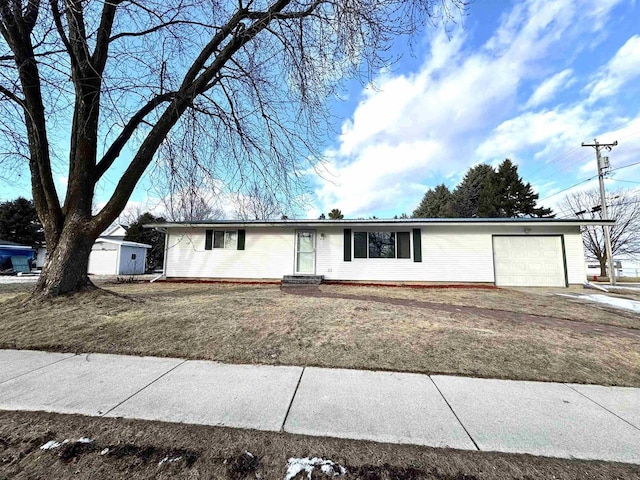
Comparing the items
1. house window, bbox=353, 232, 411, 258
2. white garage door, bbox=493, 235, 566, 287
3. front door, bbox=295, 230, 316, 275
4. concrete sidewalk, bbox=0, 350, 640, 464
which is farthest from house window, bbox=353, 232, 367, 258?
concrete sidewalk, bbox=0, 350, 640, 464

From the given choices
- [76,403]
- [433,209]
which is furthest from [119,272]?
[433,209]

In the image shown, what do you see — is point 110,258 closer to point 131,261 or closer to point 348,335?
point 131,261

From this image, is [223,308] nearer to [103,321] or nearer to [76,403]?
[103,321]

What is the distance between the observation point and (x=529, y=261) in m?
11.9

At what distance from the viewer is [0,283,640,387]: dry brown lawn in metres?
3.50

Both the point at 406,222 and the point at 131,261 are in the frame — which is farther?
the point at 131,261

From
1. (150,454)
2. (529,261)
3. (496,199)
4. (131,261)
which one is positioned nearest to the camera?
(150,454)

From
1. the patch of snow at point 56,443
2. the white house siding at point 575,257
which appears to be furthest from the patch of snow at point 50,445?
the white house siding at point 575,257

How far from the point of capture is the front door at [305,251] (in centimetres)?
1287

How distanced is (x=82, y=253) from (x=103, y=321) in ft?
7.64

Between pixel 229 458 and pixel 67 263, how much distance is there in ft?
20.8

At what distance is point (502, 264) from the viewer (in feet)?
39.4

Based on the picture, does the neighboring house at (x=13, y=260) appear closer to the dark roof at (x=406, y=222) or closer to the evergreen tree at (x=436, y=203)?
the dark roof at (x=406, y=222)

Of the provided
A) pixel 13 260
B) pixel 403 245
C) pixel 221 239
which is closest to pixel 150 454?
pixel 403 245
